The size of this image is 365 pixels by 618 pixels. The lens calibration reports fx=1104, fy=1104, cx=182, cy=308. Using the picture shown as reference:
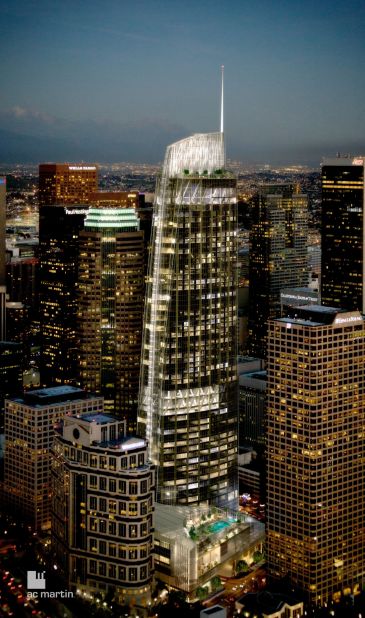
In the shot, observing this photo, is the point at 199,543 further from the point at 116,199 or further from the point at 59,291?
the point at 116,199

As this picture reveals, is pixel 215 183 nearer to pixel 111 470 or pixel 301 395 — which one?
pixel 301 395

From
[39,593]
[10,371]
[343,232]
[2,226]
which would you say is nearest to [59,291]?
[10,371]

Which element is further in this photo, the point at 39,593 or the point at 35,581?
the point at 35,581

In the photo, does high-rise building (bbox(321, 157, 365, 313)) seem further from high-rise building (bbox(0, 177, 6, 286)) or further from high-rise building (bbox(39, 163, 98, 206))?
high-rise building (bbox(39, 163, 98, 206))

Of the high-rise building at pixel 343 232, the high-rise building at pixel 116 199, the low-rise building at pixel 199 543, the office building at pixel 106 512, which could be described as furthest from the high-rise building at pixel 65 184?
the office building at pixel 106 512

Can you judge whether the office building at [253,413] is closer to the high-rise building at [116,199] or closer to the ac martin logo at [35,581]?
the high-rise building at [116,199]

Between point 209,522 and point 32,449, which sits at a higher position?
point 32,449
